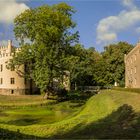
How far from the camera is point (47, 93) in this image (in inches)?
3369

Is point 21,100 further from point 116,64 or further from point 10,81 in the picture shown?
point 116,64

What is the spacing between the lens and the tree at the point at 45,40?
8025cm

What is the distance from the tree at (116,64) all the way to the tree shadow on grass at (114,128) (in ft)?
266

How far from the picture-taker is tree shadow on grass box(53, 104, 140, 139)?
29.5 metres

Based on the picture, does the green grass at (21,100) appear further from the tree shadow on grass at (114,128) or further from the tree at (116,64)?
the tree at (116,64)

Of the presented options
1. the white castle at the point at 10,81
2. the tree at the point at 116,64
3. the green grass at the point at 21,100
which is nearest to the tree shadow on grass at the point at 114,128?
the green grass at the point at 21,100

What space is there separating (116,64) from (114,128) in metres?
92.3

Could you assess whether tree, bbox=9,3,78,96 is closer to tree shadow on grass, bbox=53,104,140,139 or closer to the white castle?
the white castle

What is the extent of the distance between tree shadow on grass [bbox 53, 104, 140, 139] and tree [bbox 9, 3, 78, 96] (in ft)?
133

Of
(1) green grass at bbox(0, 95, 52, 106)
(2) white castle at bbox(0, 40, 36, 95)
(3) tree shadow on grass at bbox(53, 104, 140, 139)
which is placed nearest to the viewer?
(3) tree shadow on grass at bbox(53, 104, 140, 139)

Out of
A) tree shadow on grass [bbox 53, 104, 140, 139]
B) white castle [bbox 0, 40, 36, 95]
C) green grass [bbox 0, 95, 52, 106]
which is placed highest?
white castle [bbox 0, 40, 36, 95]

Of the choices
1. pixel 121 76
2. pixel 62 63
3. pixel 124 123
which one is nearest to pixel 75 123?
pixel 124 123

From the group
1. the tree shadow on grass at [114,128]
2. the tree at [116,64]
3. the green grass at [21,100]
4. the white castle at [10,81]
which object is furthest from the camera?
the tree at [116,64]

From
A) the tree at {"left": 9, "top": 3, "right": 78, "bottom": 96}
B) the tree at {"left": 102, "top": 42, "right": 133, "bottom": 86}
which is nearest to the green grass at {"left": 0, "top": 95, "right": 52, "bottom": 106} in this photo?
the tree at {"left": 9, "top": 3, "right": 78, "bottom": 96}
